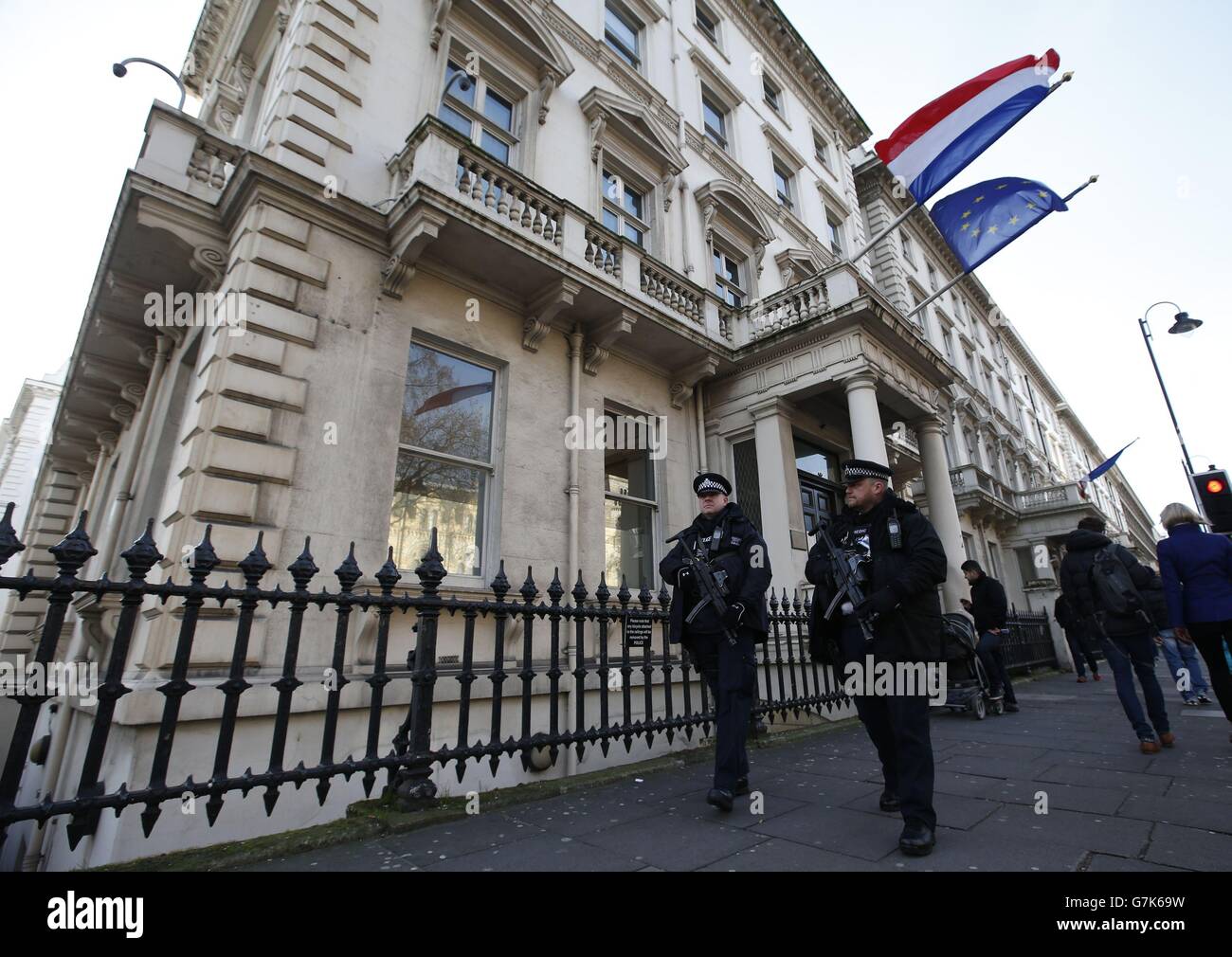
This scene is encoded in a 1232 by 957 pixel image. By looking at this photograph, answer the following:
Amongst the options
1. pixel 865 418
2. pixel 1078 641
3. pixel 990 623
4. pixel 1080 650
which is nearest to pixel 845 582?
pixel 865 418

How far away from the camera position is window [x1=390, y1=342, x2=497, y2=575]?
6555mm

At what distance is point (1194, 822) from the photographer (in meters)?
3.07

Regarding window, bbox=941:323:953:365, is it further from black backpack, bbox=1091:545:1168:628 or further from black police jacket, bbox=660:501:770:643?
black police jacket, bbox=660:501:770:643

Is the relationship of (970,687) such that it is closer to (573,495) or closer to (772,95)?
(573,495)

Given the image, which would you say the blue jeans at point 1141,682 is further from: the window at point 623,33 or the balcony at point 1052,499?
the balcony at point 1052,499

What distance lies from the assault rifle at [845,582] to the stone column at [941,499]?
24.7ft

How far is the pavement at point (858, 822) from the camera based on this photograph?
2.71m

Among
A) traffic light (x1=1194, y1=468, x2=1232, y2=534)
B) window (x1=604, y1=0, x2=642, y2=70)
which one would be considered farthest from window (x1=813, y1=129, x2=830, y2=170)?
traffic light (x1=1194, y1=468, x2=1232, y2=534)

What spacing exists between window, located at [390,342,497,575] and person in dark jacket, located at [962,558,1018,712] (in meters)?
6.84

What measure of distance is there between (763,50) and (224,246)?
56.3 feet

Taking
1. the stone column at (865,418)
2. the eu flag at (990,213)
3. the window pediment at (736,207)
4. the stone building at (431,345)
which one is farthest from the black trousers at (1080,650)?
the window pediment at (736,207)

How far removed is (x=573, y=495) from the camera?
765 centimetres

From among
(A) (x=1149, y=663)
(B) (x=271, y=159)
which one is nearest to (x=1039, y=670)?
(A) (x=1149, y=663)
